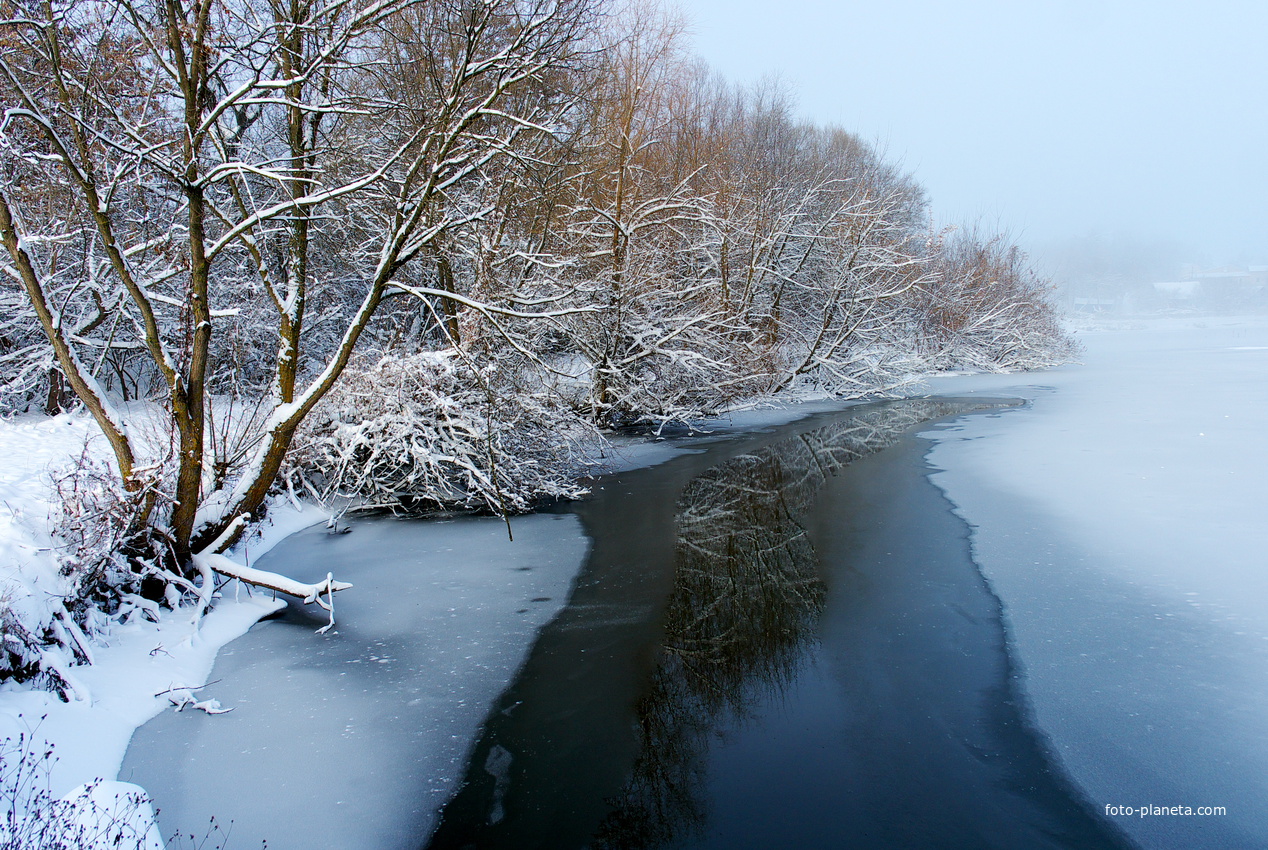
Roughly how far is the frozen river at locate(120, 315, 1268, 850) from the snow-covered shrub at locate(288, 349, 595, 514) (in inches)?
27.3

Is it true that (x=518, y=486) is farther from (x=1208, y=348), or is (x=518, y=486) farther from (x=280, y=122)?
(x=1208, y=348)

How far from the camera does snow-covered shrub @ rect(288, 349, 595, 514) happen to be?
27.7 feet

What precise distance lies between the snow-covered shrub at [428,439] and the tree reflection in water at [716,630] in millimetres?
2074

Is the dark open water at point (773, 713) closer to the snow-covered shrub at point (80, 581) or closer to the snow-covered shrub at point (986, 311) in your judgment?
the snow-covered shrub at point (80, 581)

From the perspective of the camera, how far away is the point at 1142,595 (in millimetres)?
5508

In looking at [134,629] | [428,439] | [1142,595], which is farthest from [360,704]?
[1142,595]

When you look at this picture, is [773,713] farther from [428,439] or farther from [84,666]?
[428,439]

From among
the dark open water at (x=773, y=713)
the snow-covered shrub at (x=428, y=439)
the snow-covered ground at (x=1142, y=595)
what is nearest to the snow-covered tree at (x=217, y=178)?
the snow-covered shrub at (x=428, y=439)

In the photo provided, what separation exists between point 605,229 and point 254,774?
40.4 ft

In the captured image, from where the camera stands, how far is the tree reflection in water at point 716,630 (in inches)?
138

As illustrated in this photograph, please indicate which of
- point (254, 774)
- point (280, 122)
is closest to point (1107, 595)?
point (254, 774)

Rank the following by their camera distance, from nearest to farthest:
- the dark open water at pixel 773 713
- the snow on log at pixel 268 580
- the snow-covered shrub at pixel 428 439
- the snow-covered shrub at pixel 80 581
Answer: the dark open water at pixel 773 713
the snow-covered shrub at pixel 80 581
the snow on log at pixel 268 580
the snow-covered shrub at pixel 428 439

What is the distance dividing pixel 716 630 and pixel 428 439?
4827 millimetres

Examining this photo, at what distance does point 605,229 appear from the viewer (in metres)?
14.6
